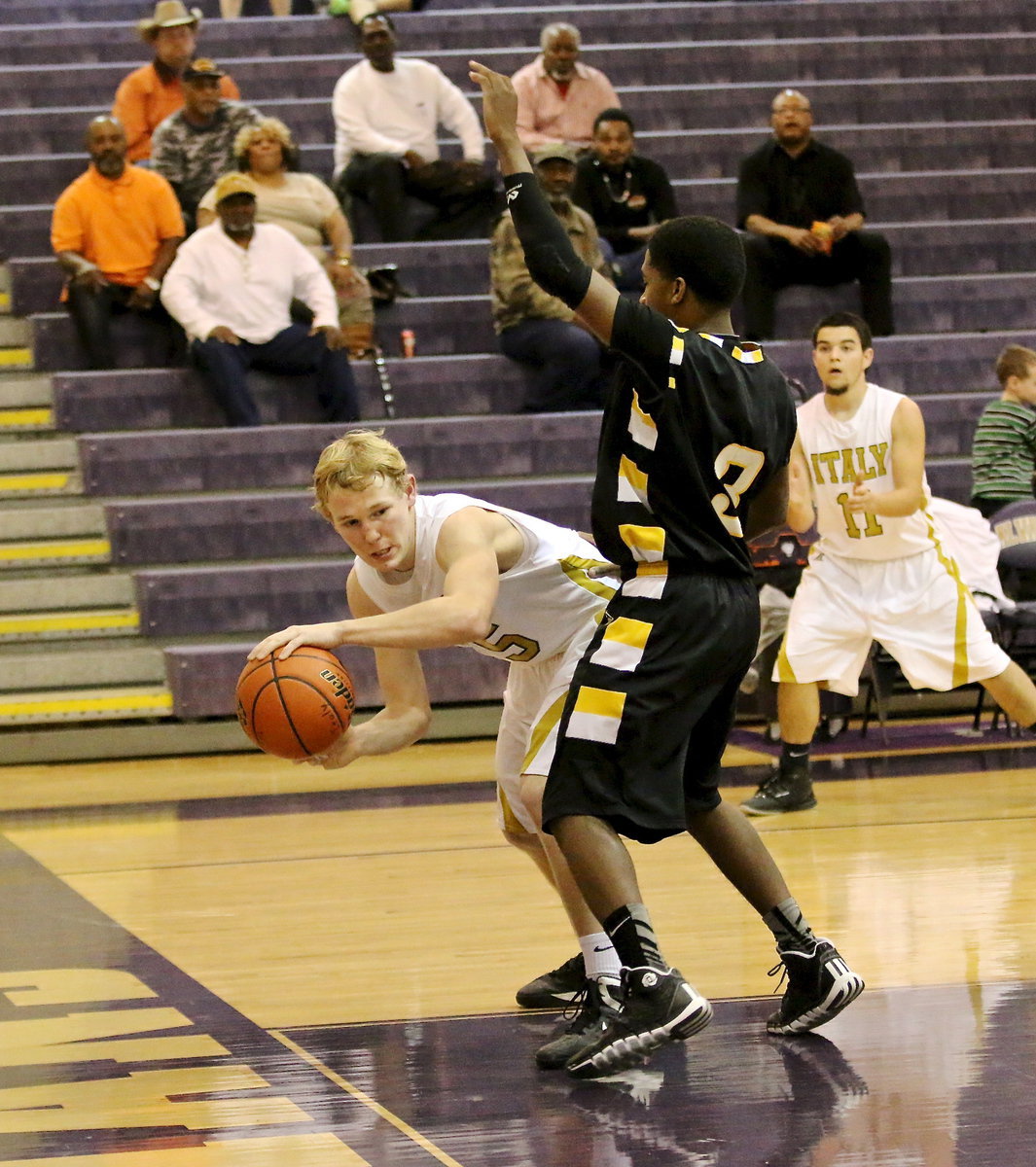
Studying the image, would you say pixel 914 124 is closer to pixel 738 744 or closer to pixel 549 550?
pixel 738 744

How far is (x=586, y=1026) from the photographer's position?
3.50 meters

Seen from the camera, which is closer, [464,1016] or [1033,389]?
[464,1016]

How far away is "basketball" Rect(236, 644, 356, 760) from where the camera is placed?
3.41m

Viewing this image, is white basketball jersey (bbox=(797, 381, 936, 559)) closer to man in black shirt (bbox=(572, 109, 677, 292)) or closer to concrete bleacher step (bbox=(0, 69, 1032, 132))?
man in black shirt (bbox=(572, 109, 677, 292))

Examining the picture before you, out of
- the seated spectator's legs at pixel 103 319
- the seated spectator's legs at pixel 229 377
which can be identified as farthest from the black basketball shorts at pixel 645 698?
the seated spectator's legs at pixel 103 319

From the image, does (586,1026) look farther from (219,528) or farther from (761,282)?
(761,282)

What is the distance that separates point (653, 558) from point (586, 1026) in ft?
2.83

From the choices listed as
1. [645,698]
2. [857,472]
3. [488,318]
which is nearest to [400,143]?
[488,318]

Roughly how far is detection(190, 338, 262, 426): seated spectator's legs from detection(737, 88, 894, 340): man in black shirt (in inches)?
104

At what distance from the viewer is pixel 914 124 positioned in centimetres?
1180

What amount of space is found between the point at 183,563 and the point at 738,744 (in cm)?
262

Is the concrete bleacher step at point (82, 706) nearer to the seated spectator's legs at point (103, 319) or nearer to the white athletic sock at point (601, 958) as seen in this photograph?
the seated spectator's legs at point (103, 319)

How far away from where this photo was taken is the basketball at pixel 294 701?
3.41 meters

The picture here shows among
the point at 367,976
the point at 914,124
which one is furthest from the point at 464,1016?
the point at 914,124
